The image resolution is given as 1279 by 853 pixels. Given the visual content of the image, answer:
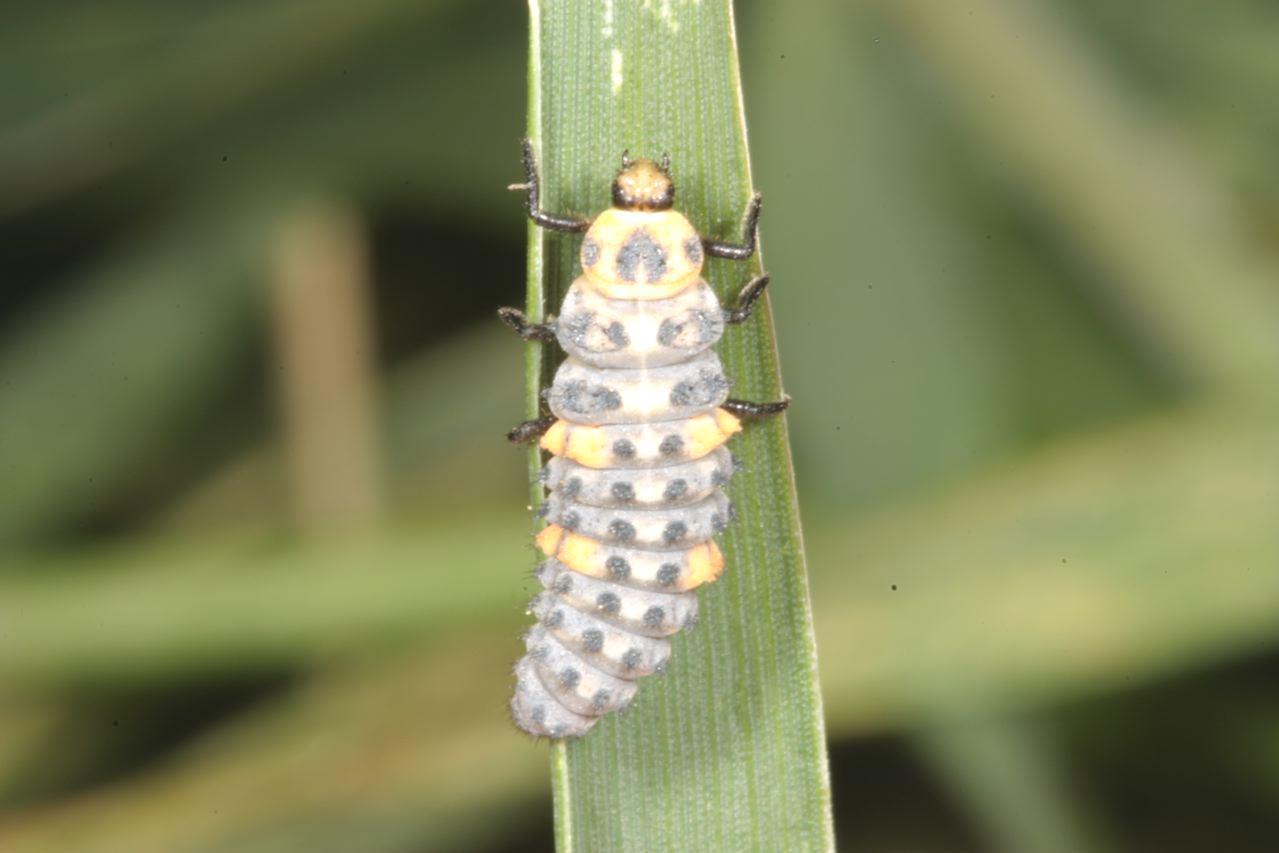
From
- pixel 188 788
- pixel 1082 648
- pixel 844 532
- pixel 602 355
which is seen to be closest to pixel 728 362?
pixel 602 355

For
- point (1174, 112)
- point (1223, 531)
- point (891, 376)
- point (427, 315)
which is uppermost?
point (1174, 112)

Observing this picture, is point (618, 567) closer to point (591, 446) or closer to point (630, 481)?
point (630, 481)

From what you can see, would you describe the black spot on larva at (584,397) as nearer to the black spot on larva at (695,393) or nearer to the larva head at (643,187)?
the black spot on larva at (695,393)

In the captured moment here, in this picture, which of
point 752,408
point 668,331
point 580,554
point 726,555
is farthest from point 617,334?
point 726,555

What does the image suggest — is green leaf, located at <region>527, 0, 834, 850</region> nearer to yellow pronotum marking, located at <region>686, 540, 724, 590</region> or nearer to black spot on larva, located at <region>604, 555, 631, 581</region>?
yellow pronotum marking, located at <region>686, 540, 724, 590</region>

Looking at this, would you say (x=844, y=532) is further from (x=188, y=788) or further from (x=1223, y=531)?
(x=188, y=788)

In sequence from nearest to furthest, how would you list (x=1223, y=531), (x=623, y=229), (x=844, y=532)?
(x=623, y=229), (x=1223, y=531), (x=844, y=532)

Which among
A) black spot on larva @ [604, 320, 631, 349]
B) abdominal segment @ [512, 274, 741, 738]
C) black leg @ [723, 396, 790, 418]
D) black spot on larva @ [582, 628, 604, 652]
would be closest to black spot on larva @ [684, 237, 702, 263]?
abdominal segment @ [512, 274, 741, 738]
